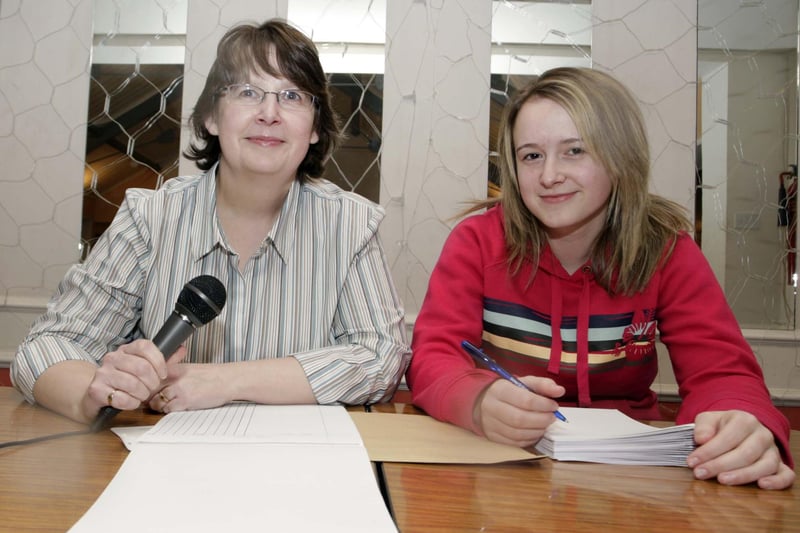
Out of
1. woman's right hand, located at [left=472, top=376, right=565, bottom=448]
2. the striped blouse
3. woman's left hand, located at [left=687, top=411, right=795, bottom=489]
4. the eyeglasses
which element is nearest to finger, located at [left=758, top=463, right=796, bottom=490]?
woman's left hand, located at [left=687, top=411, right=795, bottom=489]

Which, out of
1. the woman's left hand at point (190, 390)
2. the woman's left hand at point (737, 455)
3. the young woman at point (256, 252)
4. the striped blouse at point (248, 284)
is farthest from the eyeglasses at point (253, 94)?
the woman's left hand at point (737, 455)

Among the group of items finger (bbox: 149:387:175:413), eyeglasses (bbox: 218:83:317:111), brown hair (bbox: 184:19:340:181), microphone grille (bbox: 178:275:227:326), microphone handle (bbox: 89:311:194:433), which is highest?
brown hair (bbox: 184:19:340:181)

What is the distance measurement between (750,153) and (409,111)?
930mm

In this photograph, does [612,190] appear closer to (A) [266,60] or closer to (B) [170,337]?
(A) [266,60]

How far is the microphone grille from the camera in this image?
0.72 metres

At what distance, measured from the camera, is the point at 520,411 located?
0.70 meters

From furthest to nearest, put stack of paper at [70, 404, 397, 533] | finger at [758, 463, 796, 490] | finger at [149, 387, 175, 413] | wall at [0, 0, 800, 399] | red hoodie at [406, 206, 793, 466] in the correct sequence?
wall at [0, 0, 800, 399] → red hoodie at [406, 206, 793, 466] → finger at [149, 387, 175, 413] → finger at [758, 463, 796, 490] → stack of paper at [70, 404, 397, 533]

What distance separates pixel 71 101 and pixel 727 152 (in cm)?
176

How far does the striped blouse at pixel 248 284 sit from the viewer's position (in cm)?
101

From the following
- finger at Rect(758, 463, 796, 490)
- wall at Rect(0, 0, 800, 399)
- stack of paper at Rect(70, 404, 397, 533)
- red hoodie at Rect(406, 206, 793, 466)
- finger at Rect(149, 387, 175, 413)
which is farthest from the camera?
wall at Rect(0, 0, 800, 399)

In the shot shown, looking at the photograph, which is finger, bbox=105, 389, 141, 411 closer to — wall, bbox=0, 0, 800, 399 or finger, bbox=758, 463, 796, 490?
finger, bbox=758, 463, 796, 490

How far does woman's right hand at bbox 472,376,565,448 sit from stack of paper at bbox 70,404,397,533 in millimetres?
152

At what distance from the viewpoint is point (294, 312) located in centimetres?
109

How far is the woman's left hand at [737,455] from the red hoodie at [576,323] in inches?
9.8
